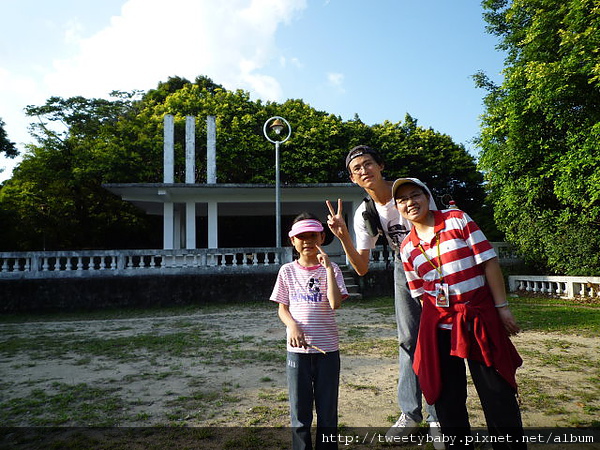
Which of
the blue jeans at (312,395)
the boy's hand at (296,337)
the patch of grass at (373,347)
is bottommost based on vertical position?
the patch of grass at (373,347)

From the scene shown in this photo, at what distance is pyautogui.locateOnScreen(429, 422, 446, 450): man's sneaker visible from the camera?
2.37 meters

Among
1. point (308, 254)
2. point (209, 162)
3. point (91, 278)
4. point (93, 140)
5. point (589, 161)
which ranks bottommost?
point (91, 278)

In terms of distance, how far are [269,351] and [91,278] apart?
7.38 m

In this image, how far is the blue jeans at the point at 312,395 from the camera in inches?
79.4

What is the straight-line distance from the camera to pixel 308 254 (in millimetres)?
2330

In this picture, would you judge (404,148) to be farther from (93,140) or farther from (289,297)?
(289,297)

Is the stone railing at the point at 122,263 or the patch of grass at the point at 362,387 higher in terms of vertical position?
the stone railing at the point at 122,263

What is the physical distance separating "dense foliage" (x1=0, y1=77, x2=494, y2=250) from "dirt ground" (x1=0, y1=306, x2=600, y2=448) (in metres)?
12.9

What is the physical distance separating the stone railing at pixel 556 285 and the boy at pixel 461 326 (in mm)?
9592

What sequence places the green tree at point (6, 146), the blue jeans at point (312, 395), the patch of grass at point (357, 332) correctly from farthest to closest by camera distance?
the green tree at point (6, 146) < the patch of grass at point (357, 332) < the blue jeans at point (312, 395)

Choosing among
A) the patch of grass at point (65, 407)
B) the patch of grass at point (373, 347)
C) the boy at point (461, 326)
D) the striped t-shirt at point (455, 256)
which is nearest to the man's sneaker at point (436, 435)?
the boy at point (461, 326)

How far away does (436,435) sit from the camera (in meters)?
2.45

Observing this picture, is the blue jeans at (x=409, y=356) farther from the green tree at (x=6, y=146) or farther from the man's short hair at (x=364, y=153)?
the green tree at (x=6, y=146)

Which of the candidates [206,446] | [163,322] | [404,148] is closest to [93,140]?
[163,322]
